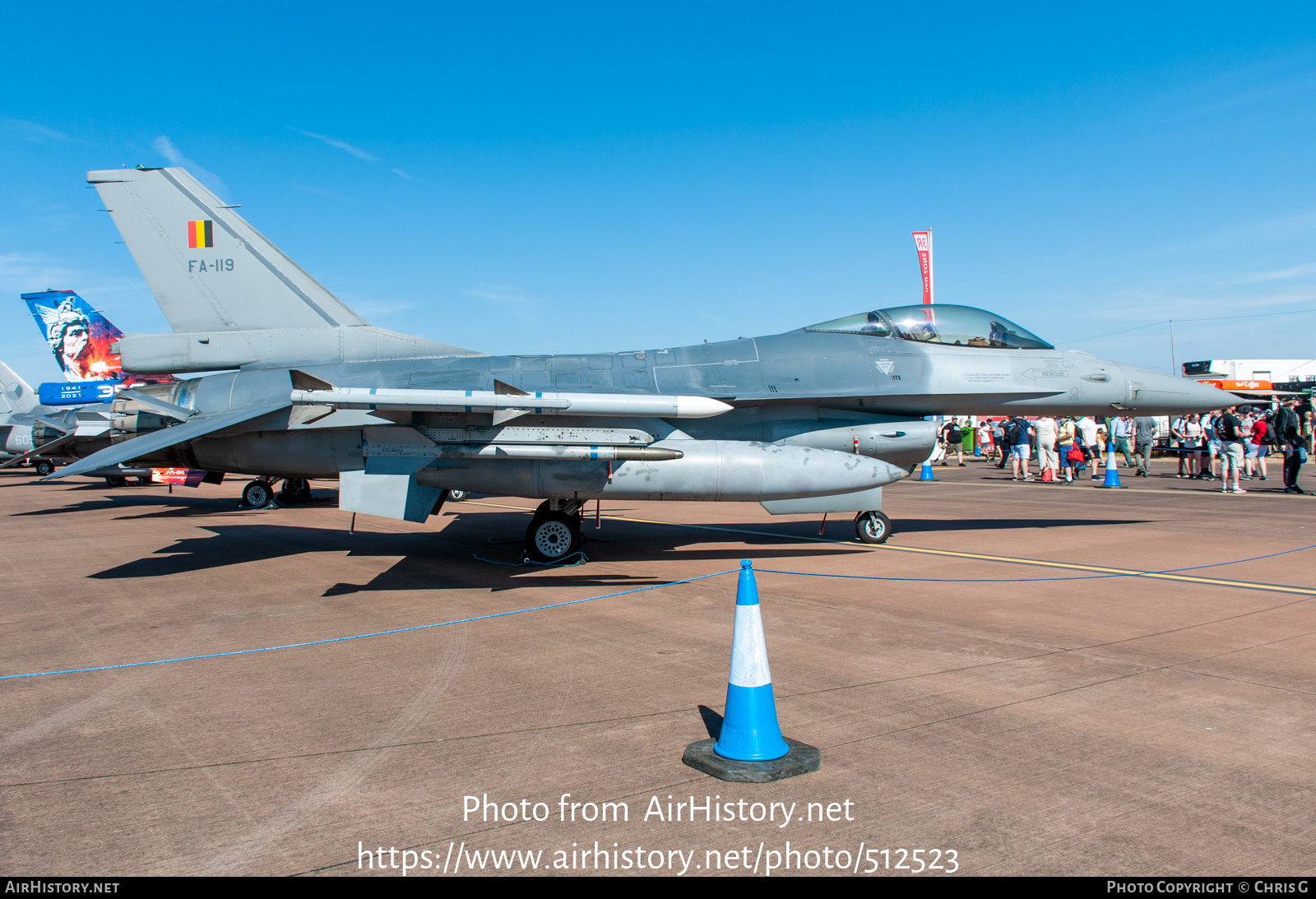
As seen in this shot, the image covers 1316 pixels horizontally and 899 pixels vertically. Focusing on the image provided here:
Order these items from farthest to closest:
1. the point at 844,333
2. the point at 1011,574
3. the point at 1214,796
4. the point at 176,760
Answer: the point at 844,333 → the point at 1011,574 → the point at 176,760 → the point at 1214,796

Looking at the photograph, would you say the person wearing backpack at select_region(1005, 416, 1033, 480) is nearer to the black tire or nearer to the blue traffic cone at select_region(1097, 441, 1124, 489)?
the blue traffic cone at select_region(1097, 441, 1124, 489)

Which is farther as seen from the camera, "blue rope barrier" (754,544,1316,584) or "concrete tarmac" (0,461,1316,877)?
"blue rope barrier" (754,544,1316,584)

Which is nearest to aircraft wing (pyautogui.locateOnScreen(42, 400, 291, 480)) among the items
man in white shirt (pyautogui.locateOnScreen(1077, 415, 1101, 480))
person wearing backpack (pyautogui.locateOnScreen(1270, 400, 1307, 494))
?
person wearing backpack (pyautogui.locateOnScreen(1270, 400, 1307, 494))

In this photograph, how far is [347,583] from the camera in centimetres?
846

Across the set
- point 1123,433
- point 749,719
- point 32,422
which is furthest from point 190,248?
point 32,422

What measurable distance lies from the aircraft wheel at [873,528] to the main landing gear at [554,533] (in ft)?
13.0

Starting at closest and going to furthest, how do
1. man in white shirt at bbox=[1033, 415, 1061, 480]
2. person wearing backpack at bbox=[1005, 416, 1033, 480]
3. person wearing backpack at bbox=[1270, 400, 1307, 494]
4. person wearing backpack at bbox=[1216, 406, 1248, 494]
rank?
person wearing backpack at bbox=[1270, 400, 1307, 494], person wearing backpack at bbox=[1216, 406, 1248, 494], man in white shirt at bbox=[1033, 415, 1061, 480], person wearing backpack at bbox=[1005, 416, 1033, 480]

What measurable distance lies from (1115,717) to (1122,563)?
5566mm

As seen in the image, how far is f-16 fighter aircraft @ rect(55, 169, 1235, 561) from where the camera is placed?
8.67 metres

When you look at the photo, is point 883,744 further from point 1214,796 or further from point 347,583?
point 347,583

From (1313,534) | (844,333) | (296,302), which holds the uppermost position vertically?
(296,302)

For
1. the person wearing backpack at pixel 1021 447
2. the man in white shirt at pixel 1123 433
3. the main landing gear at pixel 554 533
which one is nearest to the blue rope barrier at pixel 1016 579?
the main landing gear at pixel 554 533

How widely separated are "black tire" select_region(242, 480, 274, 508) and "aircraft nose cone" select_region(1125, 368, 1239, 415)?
1634 cm

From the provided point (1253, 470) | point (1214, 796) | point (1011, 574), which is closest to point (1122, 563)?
point (1011, 574)
